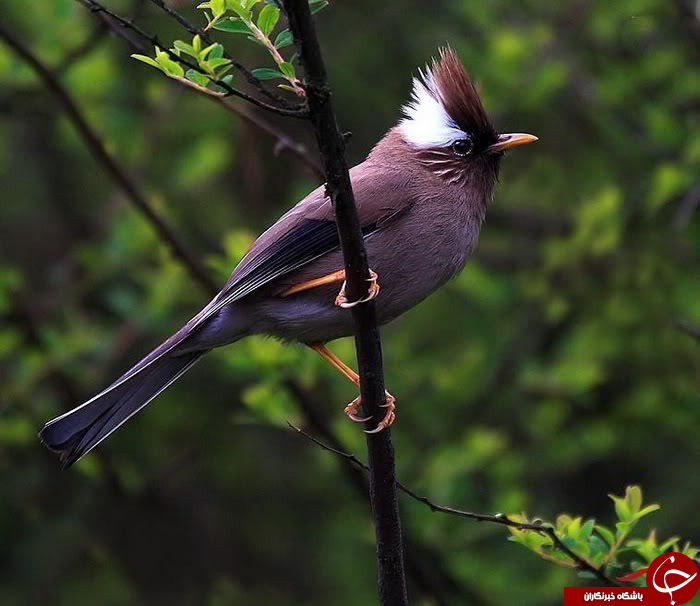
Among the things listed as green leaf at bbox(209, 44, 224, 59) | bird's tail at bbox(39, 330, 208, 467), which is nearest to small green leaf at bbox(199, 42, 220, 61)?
green leaf at bbox(209, 44, 224, 59)

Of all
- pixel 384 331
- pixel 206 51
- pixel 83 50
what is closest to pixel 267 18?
pixel 206 51

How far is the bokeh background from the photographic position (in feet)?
23.6

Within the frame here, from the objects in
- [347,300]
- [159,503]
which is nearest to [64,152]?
[159,503]

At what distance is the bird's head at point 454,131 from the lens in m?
5.37

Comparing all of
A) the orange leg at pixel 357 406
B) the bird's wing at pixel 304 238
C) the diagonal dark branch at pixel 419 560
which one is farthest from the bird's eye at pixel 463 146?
the diagonal dark branch at pixel 419 560

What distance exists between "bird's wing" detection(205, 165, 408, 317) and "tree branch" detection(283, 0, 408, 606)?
1.11 m

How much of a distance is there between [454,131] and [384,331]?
298 centimetres

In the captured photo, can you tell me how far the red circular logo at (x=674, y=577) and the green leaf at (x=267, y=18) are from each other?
235cm

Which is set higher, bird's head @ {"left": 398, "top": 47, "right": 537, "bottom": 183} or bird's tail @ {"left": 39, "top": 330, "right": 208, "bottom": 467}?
bird's head @ {"left": 398, "top": 47, "right": 537, "bottom": 183}

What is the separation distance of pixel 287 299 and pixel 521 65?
142 inches

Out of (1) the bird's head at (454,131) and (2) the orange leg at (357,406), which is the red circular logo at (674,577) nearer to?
(2) the orange leg at (357,406)

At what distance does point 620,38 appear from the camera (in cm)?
807

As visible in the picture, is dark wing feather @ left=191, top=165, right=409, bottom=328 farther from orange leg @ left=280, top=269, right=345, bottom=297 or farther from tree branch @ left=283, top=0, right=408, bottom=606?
tree branch @ left=283, top=0, right=408, bottom=606

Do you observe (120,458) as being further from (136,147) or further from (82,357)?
(136,147)
